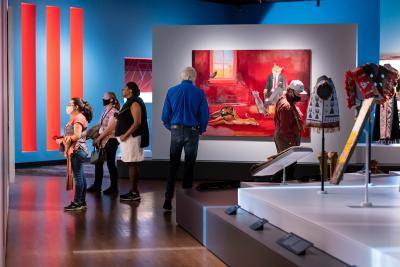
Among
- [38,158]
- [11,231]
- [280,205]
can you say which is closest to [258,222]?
[280,205]

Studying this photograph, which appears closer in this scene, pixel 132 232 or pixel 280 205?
pixel 280 205

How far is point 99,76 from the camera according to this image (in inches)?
592

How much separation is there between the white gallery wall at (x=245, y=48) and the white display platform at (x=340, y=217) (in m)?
5.60

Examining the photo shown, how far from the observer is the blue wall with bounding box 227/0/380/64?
13328 mm

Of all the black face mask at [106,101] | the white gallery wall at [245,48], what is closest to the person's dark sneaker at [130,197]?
the black face mask at [106,101]

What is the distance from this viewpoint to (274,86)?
11.6 m

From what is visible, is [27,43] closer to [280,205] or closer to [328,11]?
[328,11]

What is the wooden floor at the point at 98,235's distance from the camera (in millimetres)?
5648

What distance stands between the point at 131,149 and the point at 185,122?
1.20 meters

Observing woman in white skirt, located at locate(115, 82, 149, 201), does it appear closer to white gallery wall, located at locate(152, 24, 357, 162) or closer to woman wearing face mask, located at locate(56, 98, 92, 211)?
woman wearing face mask, located at locate(56, 98, 92, 211)

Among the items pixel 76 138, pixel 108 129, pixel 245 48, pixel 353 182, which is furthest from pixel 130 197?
pixel 245 48

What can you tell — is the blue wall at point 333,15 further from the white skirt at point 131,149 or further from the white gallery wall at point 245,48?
the white skirt at point 131,149

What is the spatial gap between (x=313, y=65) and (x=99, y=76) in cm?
531

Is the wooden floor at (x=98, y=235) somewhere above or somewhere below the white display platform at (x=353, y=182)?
below
